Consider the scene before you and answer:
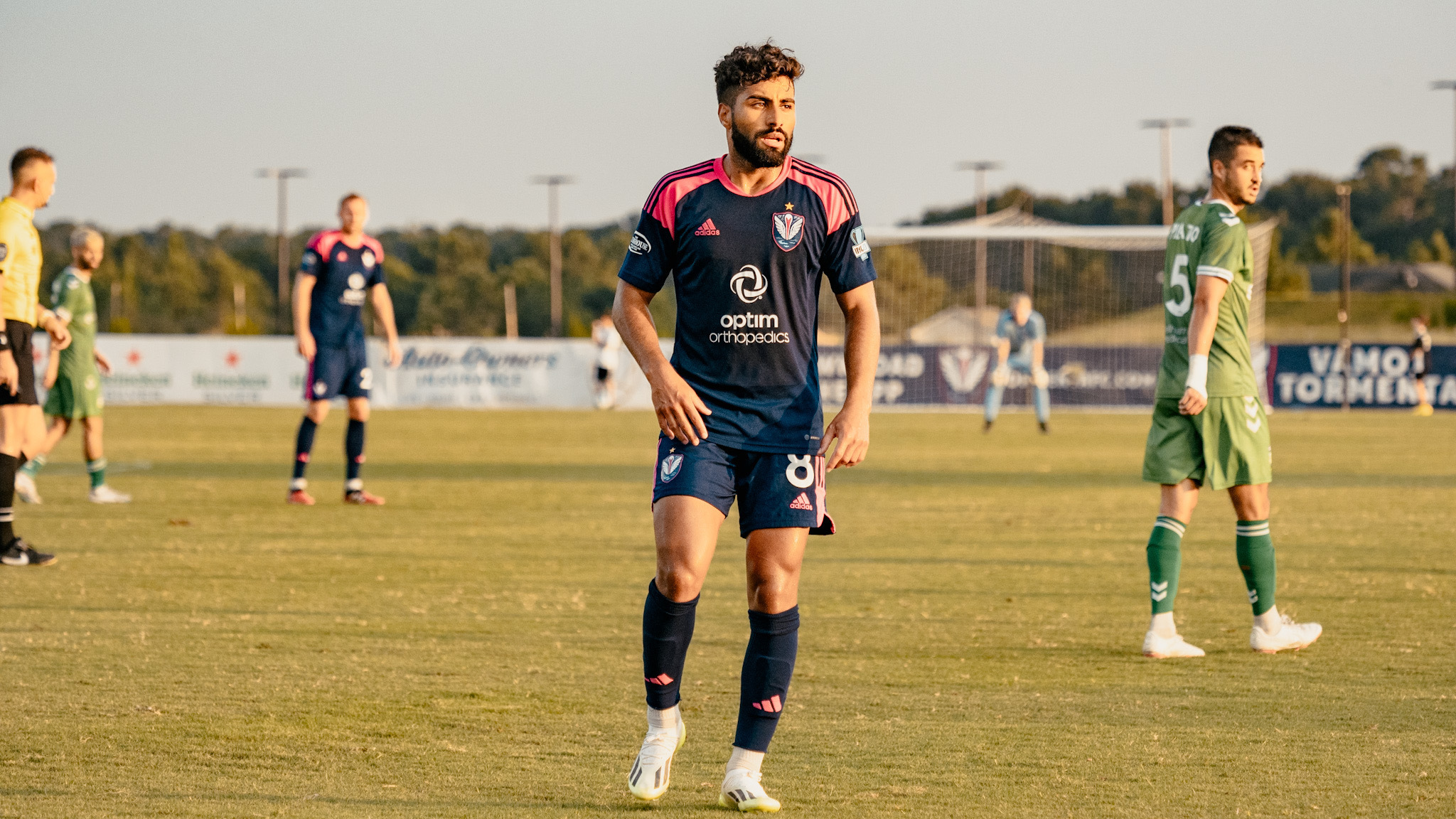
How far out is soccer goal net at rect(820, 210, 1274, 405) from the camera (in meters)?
34.1

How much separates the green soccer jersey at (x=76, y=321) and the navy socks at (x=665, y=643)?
30.2 feet

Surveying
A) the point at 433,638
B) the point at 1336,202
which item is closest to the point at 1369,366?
the point at 433,638

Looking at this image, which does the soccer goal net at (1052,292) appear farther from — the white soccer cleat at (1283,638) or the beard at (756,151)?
the beard at (756,151)

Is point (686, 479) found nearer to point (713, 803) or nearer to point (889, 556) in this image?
point (713, 803)

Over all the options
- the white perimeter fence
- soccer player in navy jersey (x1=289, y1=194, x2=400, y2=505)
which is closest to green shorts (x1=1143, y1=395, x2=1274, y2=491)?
soccer player in navy jersey (x1=289, y1=194, x2=400, y2=505)

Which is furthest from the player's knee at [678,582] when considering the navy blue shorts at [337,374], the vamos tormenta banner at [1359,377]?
the vamos tormenta banner at [1359,377]

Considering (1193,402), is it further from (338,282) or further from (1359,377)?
(1359,377)

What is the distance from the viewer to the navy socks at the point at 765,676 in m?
4.16

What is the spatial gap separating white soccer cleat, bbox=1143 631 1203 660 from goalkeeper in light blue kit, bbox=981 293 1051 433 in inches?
708

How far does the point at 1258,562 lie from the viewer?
6.48 m

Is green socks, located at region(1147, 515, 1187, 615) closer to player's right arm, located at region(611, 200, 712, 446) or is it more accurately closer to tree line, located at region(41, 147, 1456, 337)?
player's right arm, located at region(611, 200, 712, 446)

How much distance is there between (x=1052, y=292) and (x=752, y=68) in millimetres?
43777

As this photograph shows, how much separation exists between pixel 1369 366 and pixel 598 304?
61.9 m

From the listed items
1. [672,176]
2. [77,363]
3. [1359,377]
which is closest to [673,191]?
[672,176]
